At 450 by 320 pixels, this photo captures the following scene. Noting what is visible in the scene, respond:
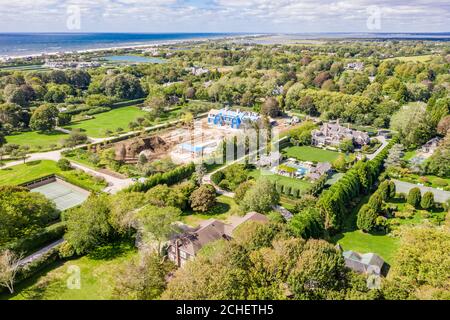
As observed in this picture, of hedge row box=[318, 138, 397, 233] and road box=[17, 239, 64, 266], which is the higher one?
hedge row box=[318, 138, 397, 233]

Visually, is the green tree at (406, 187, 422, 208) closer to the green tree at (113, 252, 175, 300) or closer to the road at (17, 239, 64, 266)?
the green tree at (113, 252, 175, 300)

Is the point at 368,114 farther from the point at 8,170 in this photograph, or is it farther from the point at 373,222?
the point at 8,170

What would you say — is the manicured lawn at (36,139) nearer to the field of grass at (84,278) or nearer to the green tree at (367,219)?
the field of grass at (84,278)

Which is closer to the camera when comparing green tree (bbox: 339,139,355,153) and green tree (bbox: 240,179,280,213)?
green tree (bbox: 240,179,280,213)

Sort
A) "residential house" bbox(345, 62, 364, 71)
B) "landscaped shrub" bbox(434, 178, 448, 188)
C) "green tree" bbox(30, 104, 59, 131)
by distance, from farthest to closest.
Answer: "residential house" bbox(345, 62, 364, 71) < "green tree" bbox(30, 104, 59, 131) < "landscaped shrub" bbox(434, 178, 448, 188)

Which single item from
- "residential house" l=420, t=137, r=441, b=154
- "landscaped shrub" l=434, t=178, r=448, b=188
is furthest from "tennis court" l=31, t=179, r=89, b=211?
"residential house" l=420, t=137, r=441, b=154

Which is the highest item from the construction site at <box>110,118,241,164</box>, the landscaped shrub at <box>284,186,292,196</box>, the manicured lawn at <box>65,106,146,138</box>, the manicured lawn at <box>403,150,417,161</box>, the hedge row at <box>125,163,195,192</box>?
the manicured lawn at <box>65,106,146,138</box>

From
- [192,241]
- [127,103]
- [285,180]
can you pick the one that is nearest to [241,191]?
[285,180]
